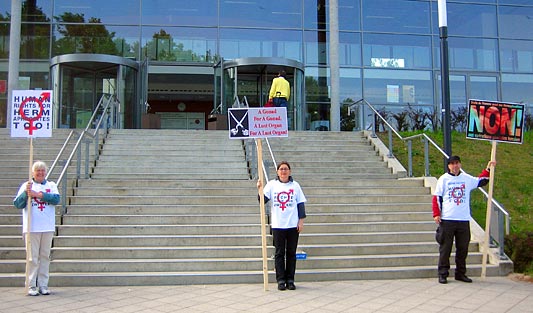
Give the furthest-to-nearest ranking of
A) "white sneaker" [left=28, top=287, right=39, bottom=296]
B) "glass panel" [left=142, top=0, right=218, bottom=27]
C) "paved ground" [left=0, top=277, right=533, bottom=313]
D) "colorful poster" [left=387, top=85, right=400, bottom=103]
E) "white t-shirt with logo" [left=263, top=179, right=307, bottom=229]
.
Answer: "colorful poster" [left=387, top=85, right=400, bottom=103]
"glass panel" [left=142, top=0, right=218, bottom=27]
"white t-shirt with logo" [left=263, top=179, right=307, bottom=229]
"white sneaker" [left=28, top=287, right=39, bottom=296]
"paved ground" [left=0, top=277, right=533, bottom=313]

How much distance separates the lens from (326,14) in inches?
878

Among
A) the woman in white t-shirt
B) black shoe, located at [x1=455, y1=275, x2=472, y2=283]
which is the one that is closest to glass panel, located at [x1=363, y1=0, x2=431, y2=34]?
black shoe, located at [x1=455, y1=275, x2=472, y2=283]

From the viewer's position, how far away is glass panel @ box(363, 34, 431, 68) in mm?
22484

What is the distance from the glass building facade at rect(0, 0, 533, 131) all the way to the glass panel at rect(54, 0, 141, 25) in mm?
40

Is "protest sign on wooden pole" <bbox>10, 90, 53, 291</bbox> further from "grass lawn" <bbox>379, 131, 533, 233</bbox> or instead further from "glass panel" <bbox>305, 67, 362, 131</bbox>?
"glass panel" <bbox>305, 67, 362, 131</bbox>

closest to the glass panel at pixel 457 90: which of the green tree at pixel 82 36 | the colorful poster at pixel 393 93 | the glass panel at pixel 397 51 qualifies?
the glass panel at pixel 397 51

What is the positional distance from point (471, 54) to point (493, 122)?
53.7 feet

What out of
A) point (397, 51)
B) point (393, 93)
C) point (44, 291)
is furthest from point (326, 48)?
point (44, 291)

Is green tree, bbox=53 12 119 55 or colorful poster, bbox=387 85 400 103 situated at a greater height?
green tree, bbox=53 12 119 55

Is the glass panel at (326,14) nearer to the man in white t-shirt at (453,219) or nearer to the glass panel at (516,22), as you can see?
the glass panel at (516,22)

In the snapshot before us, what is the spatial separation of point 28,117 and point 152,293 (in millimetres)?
3087

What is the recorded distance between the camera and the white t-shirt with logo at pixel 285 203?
22.8ft

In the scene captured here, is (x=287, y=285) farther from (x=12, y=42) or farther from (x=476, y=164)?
(x=12, y=42)

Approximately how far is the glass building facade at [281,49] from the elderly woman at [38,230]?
1264cm
